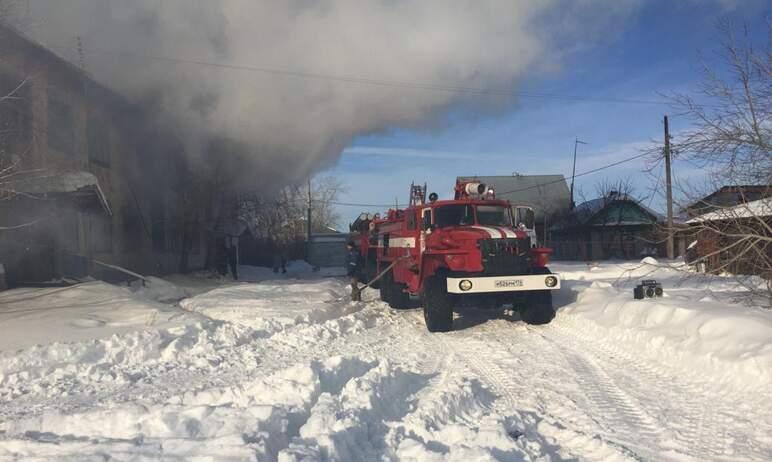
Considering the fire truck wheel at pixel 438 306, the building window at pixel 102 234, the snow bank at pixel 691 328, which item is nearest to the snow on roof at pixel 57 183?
the building window at pixel 102 234

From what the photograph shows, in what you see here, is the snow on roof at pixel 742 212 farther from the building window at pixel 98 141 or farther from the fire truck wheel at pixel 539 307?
the building window at pixel 98 141

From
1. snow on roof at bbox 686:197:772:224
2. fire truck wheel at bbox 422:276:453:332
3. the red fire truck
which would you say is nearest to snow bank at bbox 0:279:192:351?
fire truck wheel at bbox 422:276:453:332

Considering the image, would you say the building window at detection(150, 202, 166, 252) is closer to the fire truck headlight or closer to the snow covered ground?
the snow covered ground

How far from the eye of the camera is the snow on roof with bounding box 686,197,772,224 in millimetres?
6617

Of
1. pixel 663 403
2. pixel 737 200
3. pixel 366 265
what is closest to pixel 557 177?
pixel 366 265

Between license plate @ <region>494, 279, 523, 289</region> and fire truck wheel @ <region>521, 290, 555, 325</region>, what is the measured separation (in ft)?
1.75

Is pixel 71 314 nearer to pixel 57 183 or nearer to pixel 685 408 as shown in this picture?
pixel 57 183

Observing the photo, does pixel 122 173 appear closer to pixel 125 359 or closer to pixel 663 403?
pixel 125 359

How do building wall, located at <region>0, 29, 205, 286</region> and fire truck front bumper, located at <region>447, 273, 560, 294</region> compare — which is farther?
building wall, located at <region>0, 29, 205, 286</region>

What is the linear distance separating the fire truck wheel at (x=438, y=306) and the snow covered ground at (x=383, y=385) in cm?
27

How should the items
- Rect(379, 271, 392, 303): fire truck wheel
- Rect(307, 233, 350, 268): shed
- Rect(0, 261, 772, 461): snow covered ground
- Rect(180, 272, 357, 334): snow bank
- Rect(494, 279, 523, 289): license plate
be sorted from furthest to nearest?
Rect(307, 233, 350, 268): shed < Rect(379, 271, 392, 303): fire truck wheel < Rect(180, 272, 357, 334): snow bank < Rect(494, 279, 523, 289): license plate < Rect(0, 261, 772, 461): snow covered ground

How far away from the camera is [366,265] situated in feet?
50.0

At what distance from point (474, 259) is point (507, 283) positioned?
0.61 meters

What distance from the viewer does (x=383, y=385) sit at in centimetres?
465
